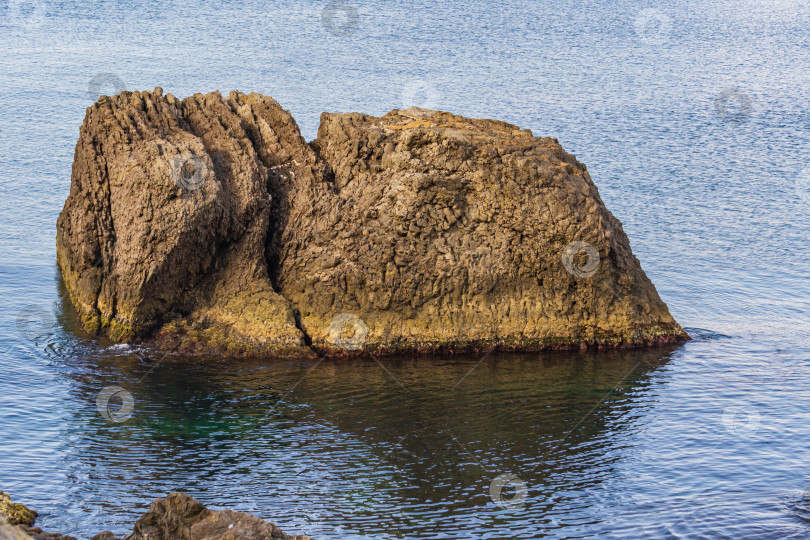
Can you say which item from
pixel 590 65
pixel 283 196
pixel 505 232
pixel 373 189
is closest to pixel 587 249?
pixel 505 232

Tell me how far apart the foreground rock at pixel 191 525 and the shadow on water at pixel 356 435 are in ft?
11.0

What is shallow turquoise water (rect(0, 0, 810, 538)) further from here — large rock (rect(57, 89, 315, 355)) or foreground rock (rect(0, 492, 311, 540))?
foreground rock (rect(0, 492, 311, 540))

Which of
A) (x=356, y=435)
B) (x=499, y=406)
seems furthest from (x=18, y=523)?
(x=499, y=406)

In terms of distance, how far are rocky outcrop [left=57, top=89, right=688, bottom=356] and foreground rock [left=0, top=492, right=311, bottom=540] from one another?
12.4 meters

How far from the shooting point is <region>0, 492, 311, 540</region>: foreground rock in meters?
13.5

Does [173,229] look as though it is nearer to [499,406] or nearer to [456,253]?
[456,253]

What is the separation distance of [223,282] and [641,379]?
1193cm

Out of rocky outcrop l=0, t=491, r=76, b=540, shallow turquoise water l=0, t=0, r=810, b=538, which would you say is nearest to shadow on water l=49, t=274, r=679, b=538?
shallow turquoise water l=0, t=0, r=810, b=538

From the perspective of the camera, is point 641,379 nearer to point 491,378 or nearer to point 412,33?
point 491,378

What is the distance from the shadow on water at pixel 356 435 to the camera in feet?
60.8

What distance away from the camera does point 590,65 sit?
7281 cm

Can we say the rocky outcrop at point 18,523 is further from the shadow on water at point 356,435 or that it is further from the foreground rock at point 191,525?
the shadow on water at point 356,435

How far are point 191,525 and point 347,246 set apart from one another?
46.8 feet

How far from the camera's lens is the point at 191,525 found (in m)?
13.9
